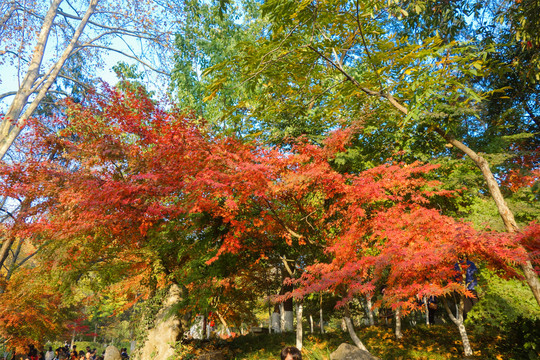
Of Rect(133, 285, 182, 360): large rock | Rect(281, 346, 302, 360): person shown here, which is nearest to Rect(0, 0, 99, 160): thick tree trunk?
Rect(133, 285, 182, 360): large rock

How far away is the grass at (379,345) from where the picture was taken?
837 cm

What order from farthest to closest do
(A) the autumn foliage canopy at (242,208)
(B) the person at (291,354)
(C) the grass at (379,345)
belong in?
(C) the grass at (379,345)
(A) the autumn foliage canopy at (242,208)
(B) the person at (291,354)

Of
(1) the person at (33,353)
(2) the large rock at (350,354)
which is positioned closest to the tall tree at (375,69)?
(2) the large rock at (350,354)

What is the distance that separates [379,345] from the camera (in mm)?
9852

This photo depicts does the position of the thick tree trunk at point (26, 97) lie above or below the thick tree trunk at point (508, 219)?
above

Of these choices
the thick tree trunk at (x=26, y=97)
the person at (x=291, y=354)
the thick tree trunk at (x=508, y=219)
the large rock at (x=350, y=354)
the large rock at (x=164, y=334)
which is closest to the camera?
the person at (x=291, y=354)

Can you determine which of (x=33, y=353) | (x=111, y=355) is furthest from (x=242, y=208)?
(x=33, y=353)

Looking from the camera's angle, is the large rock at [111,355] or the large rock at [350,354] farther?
the large rock at [111,355]

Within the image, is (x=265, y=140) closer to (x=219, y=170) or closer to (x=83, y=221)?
(x=219, y=170)

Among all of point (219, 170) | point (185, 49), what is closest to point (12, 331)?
point (219, 170)

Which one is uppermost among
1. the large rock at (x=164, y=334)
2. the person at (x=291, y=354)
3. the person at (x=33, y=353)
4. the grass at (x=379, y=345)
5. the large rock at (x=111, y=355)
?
the person at (x=291, y=354)

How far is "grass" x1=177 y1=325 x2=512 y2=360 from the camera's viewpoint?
27.5 ft

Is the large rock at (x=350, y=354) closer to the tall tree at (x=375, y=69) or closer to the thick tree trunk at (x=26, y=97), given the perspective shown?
the tall tree at (x=375, y=69)

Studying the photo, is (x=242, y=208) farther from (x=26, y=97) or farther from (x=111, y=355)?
(x=111, y=355)
